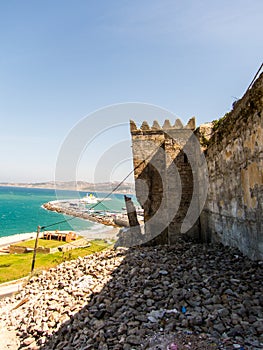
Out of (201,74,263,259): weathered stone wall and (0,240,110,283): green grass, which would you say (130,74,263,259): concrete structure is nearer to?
(201,74,263,259): weathered stone wall

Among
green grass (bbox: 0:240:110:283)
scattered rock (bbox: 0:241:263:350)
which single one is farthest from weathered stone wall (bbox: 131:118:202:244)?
green grass (bbox: 0:240:110:283)

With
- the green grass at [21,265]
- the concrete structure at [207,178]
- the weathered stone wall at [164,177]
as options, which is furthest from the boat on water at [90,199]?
the concrete structure at [207,178]

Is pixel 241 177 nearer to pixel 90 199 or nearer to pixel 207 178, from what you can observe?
pixel 207 178

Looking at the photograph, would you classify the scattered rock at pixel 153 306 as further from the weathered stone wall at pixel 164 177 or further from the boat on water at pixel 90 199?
the boat on water at pixel 90 199

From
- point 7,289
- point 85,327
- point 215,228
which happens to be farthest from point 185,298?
point 7,289

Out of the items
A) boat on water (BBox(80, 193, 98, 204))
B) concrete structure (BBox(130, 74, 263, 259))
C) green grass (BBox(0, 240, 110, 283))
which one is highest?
concrete structure (BBox(130, 74, 263, 259))

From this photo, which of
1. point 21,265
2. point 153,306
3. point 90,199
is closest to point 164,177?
point 153,306

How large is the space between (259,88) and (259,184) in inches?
69.3

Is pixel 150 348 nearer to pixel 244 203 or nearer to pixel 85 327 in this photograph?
pixel 85 327

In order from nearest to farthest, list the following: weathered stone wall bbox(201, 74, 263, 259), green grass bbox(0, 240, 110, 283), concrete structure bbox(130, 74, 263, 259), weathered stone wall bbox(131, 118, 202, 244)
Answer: weathered stone wall bbox(201, 74, 263, 259), concrete structure bbox(130, 74, 263, 259), weathered stone wall bbox(131, 118, 202, 244), green grass bbox(0, 240, 110, 283)

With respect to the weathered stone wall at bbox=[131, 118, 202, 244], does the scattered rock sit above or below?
below

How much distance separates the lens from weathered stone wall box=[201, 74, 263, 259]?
4.74 metres

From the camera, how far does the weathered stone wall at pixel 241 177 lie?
15.6 feet

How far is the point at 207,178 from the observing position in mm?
8375
